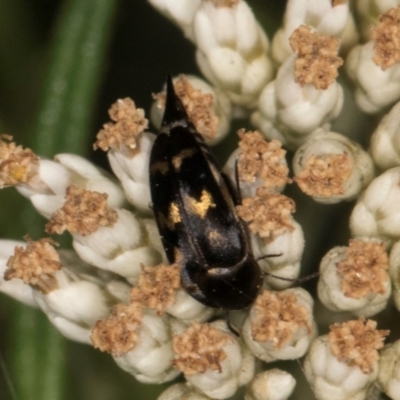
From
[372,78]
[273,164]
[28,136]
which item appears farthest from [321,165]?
[28,136]

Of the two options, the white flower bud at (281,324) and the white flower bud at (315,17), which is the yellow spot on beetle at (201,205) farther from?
the white flower bud at (315,17)

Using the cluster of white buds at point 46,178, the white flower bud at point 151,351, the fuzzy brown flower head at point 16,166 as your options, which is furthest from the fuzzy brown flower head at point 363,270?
the fuzzy brown flower head at point 16,166

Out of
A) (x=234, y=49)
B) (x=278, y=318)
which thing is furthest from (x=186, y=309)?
(x=234, y=49)

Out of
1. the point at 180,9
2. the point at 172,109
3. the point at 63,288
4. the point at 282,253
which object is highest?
the point at 180,9

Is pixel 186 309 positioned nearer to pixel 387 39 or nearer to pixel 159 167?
pixel 159 167

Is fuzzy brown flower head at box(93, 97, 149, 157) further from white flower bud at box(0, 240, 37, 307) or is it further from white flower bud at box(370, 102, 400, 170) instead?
white flower bud at box(370, 102, 400, 170)
